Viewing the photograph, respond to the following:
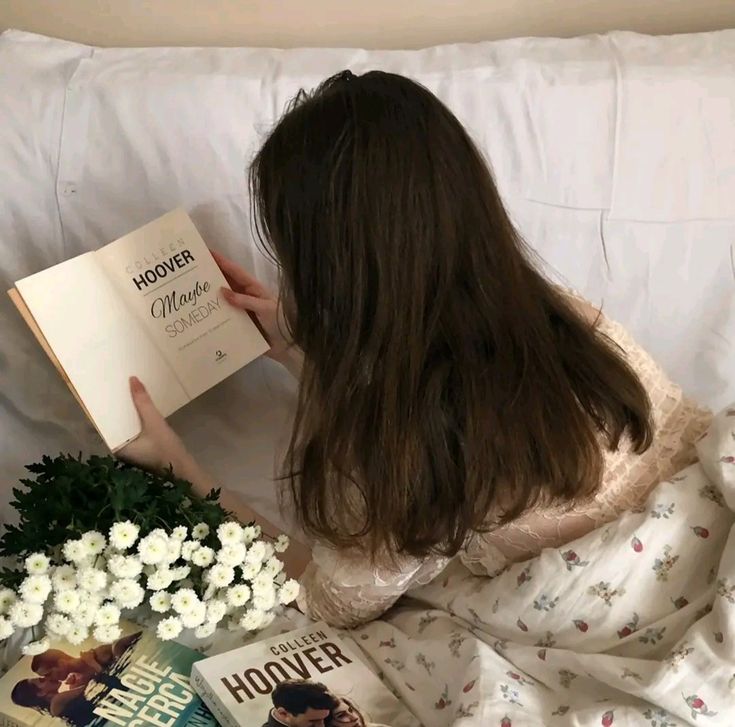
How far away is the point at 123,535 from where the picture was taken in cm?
78

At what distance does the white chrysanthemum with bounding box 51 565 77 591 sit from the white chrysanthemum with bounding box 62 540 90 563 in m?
0.02

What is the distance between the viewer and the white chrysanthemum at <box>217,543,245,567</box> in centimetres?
81

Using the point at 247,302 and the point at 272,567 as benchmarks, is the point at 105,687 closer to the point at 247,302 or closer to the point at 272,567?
Result: the point at 272,567

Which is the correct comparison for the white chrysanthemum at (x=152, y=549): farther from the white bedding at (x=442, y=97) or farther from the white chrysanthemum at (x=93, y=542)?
the white bedding at (x=442, y=97)

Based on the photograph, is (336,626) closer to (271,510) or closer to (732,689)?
(271,510)

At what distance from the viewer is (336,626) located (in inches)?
38.8

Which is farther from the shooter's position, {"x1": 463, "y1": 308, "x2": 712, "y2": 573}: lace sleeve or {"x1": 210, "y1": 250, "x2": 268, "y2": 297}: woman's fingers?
{"x1": 210, "y1": 250, "x2": 268, "y2": 297}: woman's fingers

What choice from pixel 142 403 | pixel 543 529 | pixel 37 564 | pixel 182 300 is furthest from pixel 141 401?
pixel 543 529

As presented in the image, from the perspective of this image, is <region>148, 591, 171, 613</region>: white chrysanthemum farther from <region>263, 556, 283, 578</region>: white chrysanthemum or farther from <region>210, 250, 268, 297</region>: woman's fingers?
<region>210, 250, 268, 297</region>: woman's fingers

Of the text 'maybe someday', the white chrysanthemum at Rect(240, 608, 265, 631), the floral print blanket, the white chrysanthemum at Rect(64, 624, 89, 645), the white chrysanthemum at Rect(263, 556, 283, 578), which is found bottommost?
the floral print blanket

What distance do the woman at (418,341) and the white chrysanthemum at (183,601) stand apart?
0.13m

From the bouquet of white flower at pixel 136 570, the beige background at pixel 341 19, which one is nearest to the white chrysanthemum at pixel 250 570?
the bouquet of white flower at pixel 136 570

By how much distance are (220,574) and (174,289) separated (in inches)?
14.2

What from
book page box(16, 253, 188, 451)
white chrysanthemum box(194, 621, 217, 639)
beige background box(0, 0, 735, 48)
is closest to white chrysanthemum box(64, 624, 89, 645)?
white chrysanthemum box(194, 621, 217, 639)
